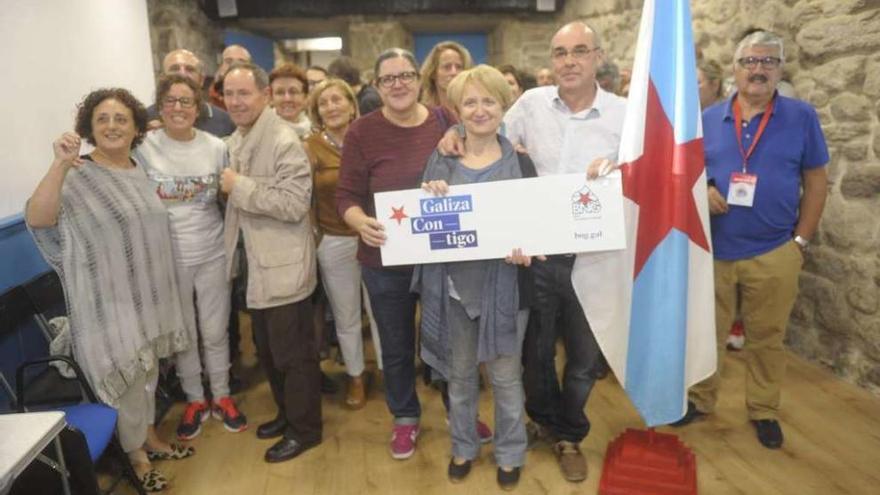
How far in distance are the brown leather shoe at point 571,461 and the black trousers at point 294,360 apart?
3.22ft

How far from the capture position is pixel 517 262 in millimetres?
1898

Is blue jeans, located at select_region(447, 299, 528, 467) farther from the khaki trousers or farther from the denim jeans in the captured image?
the khaki trousers

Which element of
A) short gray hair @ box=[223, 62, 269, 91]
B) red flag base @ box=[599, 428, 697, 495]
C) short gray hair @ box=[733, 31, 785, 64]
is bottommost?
red flag base @ box=[599, 428, 697, 495]

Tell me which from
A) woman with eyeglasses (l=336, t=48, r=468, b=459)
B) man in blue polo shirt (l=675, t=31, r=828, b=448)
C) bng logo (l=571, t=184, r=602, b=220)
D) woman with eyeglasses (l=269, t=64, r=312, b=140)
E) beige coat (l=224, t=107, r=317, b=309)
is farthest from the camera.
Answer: woman with eyeglasses (l=269, t=64, r=312, b=140)

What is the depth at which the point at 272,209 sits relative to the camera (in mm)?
2156

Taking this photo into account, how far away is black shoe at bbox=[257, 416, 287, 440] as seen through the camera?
2594mm

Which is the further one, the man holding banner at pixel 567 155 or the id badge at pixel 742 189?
the id badge at pixel 742 189

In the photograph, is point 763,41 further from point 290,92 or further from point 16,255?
point 16,255

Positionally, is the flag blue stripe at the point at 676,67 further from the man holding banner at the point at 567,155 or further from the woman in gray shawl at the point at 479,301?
the woman in gray shawl at the point at 479,301

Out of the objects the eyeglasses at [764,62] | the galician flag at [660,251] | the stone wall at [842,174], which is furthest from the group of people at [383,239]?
the stone wall at [842,174]

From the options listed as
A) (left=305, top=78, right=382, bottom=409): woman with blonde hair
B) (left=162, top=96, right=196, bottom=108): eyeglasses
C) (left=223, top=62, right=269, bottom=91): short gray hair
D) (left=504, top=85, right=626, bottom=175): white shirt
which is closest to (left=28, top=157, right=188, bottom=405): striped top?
(left=162, top=96, right=196, bottom=108): eyeglasses

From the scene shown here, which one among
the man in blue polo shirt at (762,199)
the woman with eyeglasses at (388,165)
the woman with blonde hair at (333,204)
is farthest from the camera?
the woman with blonde hair at (333,204)

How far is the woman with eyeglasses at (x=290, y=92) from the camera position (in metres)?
2.99

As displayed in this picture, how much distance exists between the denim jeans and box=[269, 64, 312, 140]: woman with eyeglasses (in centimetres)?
152
